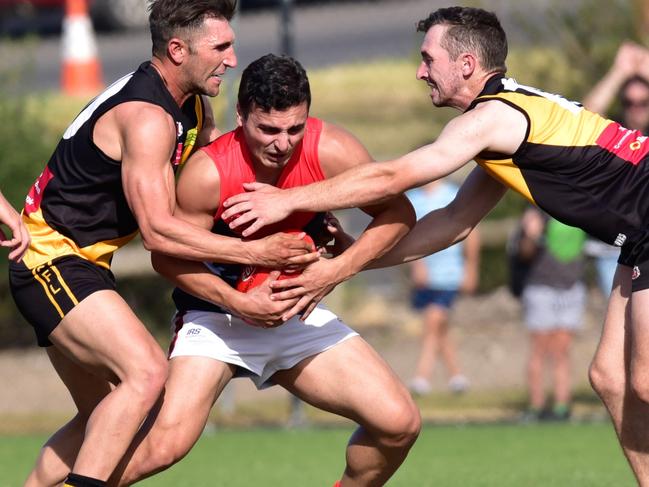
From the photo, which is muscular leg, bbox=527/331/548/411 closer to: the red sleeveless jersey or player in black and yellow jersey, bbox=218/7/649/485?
player in black and yellow jersey, bbox=218/7/649/485

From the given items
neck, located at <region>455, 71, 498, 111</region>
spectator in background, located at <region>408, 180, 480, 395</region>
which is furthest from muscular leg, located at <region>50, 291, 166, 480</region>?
spectator in background, located at <region>408, 180, 480, 395</region>

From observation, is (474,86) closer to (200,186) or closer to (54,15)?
(200,186)

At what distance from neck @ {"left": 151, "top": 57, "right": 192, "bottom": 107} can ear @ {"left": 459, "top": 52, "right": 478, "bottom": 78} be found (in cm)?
122

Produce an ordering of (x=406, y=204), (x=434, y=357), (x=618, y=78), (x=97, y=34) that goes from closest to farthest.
Result: (x=406, y=204), (x=618, y=78), (x=434, y=357), (x=97, y=34)

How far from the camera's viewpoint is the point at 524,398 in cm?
1145

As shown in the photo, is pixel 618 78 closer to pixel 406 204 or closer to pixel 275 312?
pixel 406 204

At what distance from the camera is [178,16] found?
219 inches

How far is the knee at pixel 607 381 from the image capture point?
18.6 feet

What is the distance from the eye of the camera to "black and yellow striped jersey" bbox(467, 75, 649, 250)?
17.7ft

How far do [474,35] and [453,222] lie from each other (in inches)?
38.8

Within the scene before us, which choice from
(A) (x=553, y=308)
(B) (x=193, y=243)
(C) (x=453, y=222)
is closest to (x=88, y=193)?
(B) (x=193, y=243)

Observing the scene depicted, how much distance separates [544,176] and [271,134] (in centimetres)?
117

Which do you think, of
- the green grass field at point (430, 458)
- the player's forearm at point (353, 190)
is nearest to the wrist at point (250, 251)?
the player's forearm at point (353, 190)

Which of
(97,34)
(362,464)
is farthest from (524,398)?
(97,34)
